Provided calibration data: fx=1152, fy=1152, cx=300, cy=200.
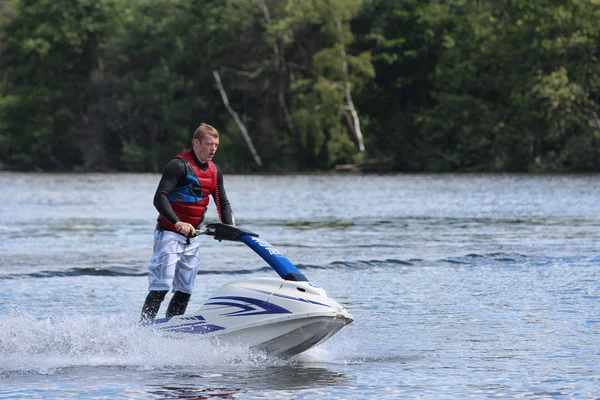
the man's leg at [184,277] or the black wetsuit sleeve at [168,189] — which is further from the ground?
the black wetsuit sleeve at [168,189]

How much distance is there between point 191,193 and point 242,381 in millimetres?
1675

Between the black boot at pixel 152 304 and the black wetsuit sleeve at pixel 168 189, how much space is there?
2.25 feet

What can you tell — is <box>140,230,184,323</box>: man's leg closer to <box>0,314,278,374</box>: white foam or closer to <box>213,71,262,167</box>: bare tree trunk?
<box>0,314,278,374</box>: white foam

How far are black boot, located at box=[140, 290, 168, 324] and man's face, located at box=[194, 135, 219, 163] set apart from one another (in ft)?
3.79

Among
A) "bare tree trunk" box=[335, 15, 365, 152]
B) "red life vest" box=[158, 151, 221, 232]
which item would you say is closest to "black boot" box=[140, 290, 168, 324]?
"red life vest" box=[158, 151, 221, 232]

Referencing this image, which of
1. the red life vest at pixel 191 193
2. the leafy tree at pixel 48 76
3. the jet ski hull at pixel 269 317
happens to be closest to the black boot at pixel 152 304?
the jet ski hull at pixel 269 317

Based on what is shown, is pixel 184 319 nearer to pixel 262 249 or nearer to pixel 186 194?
pixel 262 249

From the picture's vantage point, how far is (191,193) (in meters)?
9.26

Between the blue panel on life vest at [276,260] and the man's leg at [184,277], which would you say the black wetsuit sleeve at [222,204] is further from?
the blue panel on life vest at [276,260]

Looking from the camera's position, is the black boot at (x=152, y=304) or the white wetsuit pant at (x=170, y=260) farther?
the black boot at (x=152, y=304)

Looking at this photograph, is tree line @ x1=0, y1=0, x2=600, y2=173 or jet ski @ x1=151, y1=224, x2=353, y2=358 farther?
tree line @ x1=0, y1=0, x2=600, y2=173

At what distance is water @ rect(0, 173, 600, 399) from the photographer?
328 inches

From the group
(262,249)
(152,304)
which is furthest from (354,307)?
(262,249)

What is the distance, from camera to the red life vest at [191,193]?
30.2 feet
